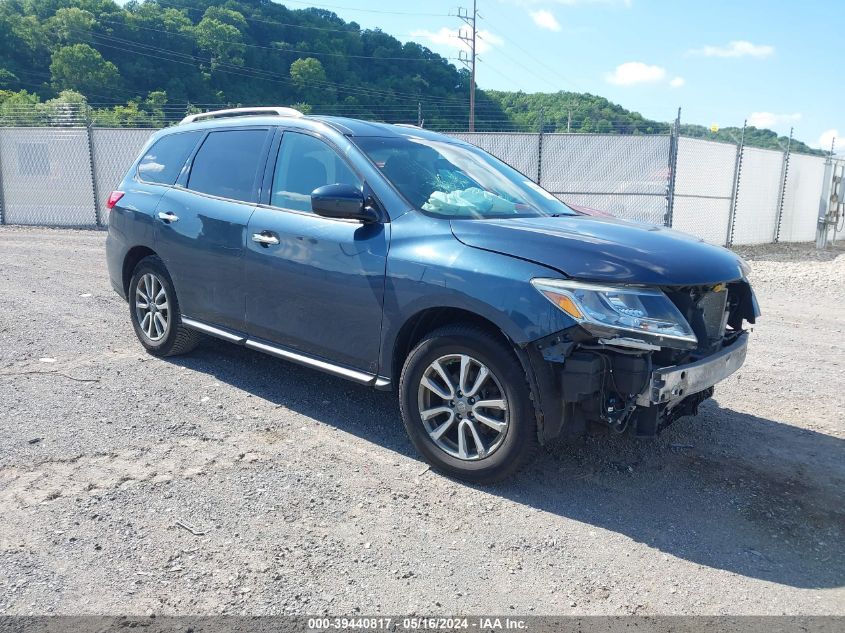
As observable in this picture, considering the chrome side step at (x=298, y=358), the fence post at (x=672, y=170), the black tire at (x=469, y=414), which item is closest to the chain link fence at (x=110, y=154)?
the fence post at (x=672, y=170)

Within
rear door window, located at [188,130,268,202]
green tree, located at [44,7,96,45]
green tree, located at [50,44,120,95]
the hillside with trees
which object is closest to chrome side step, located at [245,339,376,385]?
rear door window, located at [188,130,268,202]

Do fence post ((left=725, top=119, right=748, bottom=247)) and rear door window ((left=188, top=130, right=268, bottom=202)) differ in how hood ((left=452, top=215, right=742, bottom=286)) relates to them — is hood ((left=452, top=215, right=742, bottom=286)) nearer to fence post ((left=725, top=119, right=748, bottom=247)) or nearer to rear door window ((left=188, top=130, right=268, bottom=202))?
rear door window ((left=188, top=130, right=268, bottom=202))

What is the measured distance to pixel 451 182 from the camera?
426 cm

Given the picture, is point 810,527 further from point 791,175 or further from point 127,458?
point 791,175

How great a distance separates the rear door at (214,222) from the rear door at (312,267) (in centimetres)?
16

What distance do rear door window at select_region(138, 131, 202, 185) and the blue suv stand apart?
0.13 metres

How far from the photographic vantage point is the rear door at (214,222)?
4703 mm

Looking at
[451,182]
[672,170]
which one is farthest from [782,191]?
[451,182]

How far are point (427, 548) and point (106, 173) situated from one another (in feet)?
51.7

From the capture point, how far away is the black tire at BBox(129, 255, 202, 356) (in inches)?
212

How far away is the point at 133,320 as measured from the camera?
19.2 ft

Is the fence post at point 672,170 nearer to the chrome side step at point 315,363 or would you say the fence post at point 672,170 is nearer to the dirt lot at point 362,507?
the dirt lot at point 362,507

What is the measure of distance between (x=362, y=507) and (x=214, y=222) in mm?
2442

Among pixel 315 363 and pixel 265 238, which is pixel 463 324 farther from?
pixel 265 238
